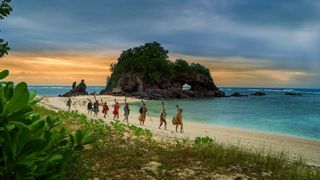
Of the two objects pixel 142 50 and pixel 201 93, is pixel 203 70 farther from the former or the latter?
pixel 142 50

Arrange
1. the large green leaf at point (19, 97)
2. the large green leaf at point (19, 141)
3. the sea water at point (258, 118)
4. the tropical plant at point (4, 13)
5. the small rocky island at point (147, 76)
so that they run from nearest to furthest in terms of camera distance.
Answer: the large green leaf at point (19, 97) → the large green leaf at point (19, 141) → the tropical plant at point (4, 13) → the sea water at point (258, 118) → the small rocky island at point (147, 76)

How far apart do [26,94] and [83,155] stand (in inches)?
304

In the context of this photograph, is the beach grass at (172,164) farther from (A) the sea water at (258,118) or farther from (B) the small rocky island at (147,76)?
(B) the small rocky island at (147,76)

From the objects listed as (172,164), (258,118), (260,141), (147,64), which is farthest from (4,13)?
(147,64)

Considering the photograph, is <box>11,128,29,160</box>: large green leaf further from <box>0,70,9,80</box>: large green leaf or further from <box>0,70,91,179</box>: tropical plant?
<box>0,70,9,80</box>: large green leaf

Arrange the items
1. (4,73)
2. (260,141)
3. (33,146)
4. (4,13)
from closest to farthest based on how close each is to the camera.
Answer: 1. (33,146)
2. (4,73)
3. (4,13)
4. (260,141)

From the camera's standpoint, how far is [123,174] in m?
8.58

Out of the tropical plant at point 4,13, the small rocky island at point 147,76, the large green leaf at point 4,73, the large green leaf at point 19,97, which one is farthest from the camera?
the small rocky island at point 147,76

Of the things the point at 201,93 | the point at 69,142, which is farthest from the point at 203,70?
the point at 69,142

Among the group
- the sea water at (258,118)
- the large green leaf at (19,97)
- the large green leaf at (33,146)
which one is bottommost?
the sea water at (258,118)

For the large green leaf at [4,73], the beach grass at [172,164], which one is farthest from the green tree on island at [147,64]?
the large green leaf at [4,73]

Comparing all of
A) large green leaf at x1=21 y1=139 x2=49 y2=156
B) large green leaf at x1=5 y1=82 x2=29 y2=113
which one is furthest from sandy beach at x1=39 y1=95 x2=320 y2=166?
large green leaf at x1=5 y1=82 x2=29 y2=113

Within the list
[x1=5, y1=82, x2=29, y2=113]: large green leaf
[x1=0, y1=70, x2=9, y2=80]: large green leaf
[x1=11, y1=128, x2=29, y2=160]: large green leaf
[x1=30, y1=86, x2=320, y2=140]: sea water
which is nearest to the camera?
[x1=5, y1=82, x2=29, y2=113]: large green leaf

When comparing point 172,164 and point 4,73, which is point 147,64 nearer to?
point 172,164
